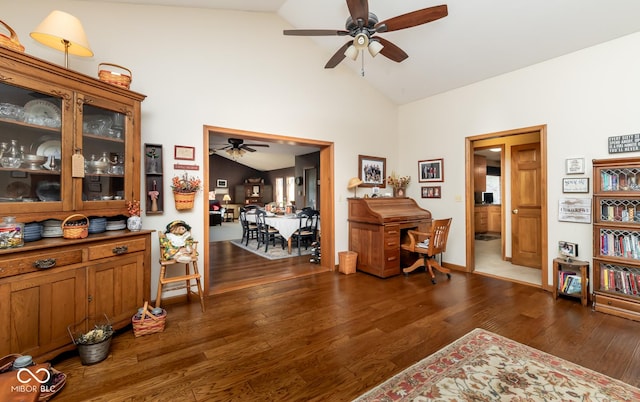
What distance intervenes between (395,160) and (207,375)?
15.5ft

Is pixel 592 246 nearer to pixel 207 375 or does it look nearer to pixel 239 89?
pixel 207 375

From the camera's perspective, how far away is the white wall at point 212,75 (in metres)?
2.79

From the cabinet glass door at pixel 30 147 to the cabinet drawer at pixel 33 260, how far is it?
1.20 feet

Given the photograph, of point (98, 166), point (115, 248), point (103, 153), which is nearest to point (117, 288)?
→ point (115, 248)

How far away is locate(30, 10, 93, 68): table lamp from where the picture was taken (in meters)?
2.05

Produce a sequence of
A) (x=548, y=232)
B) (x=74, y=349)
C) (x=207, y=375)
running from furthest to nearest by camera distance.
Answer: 1. (x=548, y=232)
2. (x=74, y=349)
3. (x=207, y=375)

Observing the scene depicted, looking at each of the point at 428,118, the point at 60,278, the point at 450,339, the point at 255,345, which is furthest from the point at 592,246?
the point at 60,278

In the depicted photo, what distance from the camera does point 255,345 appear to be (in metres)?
2.27

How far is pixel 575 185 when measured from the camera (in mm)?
3312

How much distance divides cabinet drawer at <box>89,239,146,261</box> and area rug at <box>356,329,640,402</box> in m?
2.27

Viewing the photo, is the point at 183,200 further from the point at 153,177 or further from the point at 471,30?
the point at 471,30

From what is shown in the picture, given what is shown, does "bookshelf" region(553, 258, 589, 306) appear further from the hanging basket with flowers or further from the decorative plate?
the decorative plate

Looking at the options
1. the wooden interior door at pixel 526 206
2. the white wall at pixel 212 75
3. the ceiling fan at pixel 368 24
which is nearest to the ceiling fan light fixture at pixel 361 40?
the ceiling fan at pixel 368 24

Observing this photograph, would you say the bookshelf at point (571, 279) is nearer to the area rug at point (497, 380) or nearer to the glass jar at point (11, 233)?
the area rug at point (497, 380)
